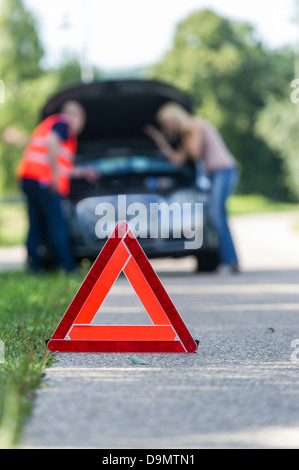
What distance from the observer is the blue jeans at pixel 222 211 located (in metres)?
10.5

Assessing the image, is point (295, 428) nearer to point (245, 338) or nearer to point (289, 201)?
point (245, 338)

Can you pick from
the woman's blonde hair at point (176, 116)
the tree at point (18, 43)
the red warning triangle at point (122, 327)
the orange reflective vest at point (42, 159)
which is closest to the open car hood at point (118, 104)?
the woman's blonde hair at point (176, 116)

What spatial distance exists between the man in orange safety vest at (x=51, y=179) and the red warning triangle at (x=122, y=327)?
4.94 meters

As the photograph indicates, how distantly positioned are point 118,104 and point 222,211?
200 cm

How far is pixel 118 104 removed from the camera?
11.5 meters

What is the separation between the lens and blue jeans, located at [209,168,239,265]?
1047 centimetres

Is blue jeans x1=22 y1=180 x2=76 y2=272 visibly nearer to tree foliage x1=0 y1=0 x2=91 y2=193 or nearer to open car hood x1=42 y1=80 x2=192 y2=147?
open car hood x1=42 y1=80 x2=192 y2=147

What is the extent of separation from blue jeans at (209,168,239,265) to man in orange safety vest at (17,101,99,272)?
163cm

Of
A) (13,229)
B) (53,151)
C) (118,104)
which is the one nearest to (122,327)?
(53,151)

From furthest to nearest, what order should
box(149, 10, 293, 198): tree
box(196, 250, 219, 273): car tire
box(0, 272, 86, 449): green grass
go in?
box(149, 10, 293, 198): tree → box(196, 250, 219, 273): car tire → box(0, 272, 86, 449): green grass

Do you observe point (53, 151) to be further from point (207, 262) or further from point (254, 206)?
point (254, 206)

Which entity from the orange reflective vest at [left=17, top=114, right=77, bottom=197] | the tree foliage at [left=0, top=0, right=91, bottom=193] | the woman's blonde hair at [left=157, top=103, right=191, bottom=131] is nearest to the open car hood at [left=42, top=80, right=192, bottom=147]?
the woman's blonde hair at [left=157, top=103, right=191, bottom=131]

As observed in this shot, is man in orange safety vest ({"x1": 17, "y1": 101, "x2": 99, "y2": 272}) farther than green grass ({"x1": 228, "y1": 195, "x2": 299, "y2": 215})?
No

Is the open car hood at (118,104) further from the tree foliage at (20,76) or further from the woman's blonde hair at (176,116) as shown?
the tree foliage at (20,76)
